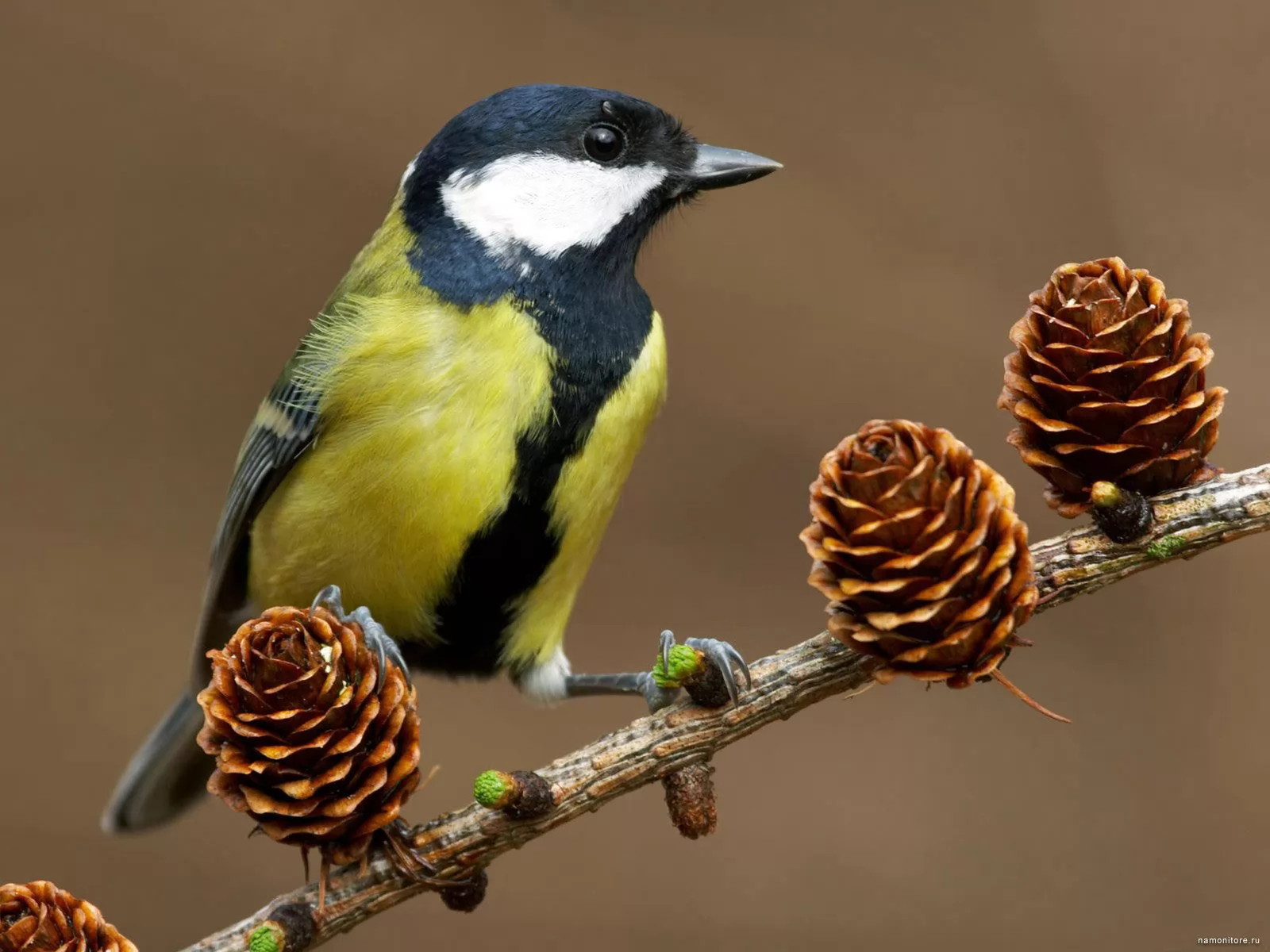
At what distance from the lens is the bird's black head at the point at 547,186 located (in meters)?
1.35

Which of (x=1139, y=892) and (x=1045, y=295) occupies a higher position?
(x=1045, y=295)

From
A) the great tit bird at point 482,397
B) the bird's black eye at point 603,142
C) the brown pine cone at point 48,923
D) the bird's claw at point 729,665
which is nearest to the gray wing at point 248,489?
the great tit bird at point 482,397

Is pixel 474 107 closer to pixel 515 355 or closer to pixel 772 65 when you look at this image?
pixel 515 355

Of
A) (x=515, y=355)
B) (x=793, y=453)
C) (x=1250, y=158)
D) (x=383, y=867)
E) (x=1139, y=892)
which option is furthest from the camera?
(x=793, y=453)

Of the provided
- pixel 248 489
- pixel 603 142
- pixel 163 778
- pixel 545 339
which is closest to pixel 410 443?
pixel 545 339

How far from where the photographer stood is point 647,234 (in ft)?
4.91

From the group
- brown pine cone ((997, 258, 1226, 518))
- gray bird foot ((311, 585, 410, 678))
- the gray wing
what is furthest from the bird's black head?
brown pine cone ((997, 258, 1226, 518))

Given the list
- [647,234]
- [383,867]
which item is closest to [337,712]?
[383,867]

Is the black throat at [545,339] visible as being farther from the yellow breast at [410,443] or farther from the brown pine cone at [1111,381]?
the brown pine cone at [1111,381]

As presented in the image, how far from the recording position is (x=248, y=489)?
146 centimetres

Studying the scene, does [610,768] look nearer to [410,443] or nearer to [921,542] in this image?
[921,542]

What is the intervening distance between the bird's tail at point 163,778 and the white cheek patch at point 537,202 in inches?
25.9

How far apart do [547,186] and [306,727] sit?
28.1 inches

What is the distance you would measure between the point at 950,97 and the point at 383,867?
59.1 inches
